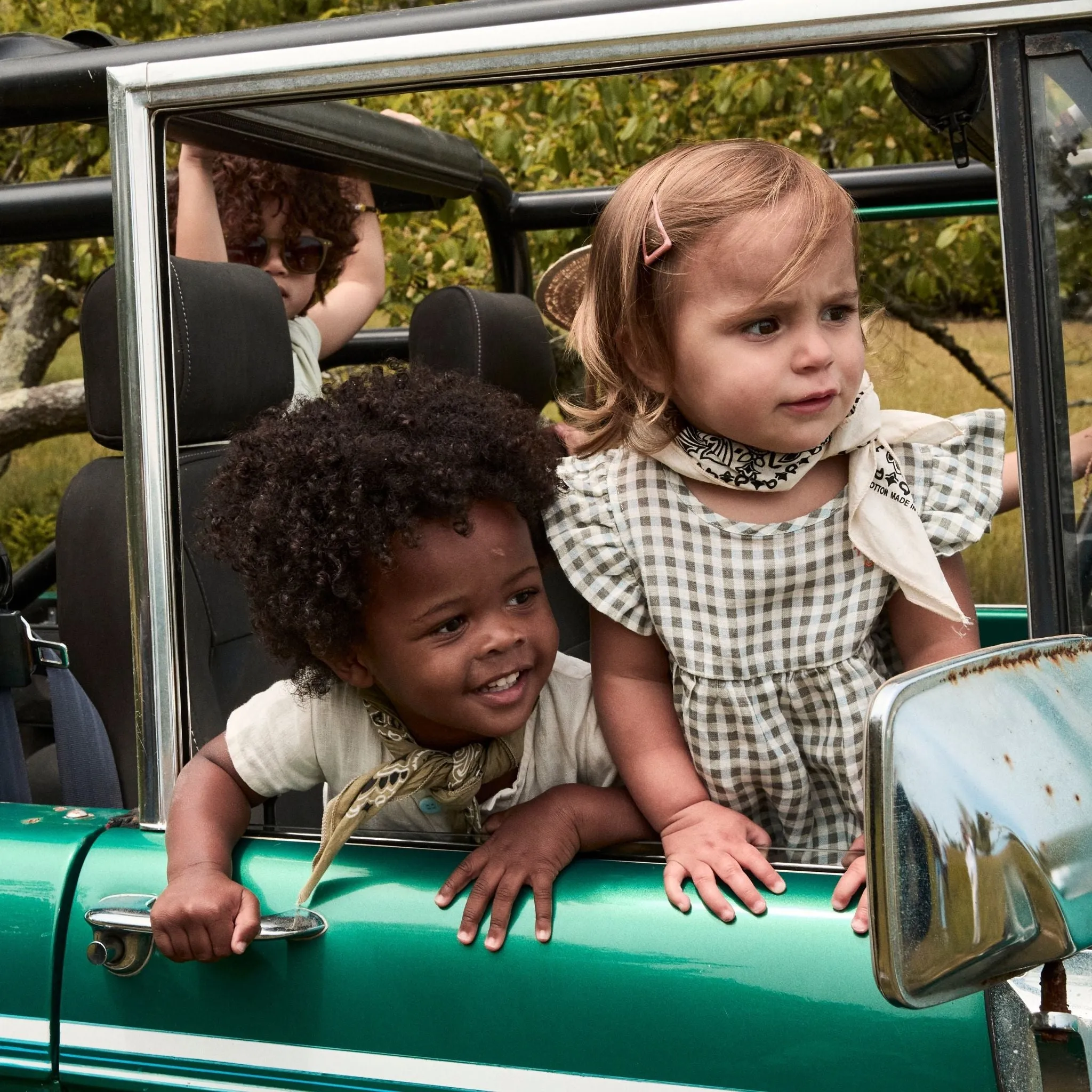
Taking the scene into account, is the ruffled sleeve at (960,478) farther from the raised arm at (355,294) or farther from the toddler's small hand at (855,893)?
the raised arm at (355,294)

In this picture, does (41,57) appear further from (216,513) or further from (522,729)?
(522,729)

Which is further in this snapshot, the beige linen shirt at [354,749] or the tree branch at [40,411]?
the tree branch at [40,411]

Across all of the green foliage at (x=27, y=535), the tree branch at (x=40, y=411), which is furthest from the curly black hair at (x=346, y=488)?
the green foliage at (x=27, y=535)

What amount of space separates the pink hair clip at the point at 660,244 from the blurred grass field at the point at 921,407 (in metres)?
0.35

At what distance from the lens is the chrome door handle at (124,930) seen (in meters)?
1.43

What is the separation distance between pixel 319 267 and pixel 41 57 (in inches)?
45.9

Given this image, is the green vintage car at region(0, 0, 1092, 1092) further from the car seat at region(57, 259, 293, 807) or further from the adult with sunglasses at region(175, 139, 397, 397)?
the adult with sunglasses at region(175, 139, 397, 397)

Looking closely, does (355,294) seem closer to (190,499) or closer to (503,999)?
(190,499)

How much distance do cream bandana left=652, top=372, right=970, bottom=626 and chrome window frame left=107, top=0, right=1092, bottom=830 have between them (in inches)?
17.4

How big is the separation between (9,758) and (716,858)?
1.04 meters

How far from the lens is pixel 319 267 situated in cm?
277

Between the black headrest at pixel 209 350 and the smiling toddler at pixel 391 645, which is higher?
the black headrest at pixel 209 350

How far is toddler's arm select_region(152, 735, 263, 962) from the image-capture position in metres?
1.40

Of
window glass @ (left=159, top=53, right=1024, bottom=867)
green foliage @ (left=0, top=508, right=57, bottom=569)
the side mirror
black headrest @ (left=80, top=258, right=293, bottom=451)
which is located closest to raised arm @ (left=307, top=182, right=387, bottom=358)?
black headrest @ (left=80, top=258, right=293, bottom=451)
